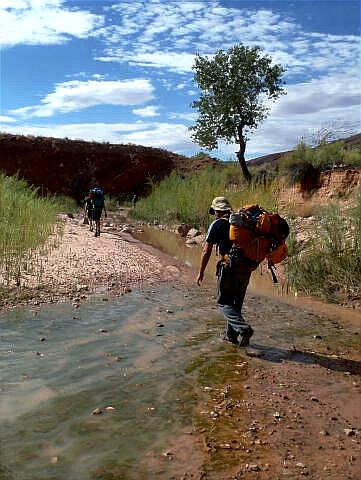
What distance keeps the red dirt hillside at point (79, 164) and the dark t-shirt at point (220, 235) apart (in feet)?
116

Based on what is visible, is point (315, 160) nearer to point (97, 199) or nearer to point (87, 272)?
point (97, 199)

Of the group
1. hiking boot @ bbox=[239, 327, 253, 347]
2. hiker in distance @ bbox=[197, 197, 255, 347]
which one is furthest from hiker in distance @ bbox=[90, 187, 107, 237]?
hiking boot @ bbox=[239, 327, 253, 347]

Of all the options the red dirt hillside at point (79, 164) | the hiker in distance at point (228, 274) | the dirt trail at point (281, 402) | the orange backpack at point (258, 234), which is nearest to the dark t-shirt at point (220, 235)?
the hiker in distance at point (228, 274)

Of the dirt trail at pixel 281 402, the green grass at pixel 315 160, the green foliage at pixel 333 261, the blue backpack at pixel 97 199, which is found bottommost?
the dirt trail at pixel 281 402

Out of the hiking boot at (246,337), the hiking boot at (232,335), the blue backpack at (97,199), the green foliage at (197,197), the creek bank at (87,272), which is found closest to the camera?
the hiking boot at (246,337)

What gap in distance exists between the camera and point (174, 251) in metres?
15.9

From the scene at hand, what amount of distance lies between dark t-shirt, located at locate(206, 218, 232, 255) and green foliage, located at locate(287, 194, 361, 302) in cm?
300

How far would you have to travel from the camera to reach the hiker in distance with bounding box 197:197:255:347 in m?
6.34

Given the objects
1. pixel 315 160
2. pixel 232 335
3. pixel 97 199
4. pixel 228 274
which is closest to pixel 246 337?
pixel 232 335

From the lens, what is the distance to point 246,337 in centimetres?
633

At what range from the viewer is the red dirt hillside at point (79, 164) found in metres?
42.2

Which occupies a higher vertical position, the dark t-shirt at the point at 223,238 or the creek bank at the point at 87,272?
the dark t-shirt at the point at 223,238

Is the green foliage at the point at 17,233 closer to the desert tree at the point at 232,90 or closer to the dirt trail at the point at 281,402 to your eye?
the dirt trail at the point at 281,402

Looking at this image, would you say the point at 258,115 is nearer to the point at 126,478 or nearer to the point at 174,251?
the point at 174,251
